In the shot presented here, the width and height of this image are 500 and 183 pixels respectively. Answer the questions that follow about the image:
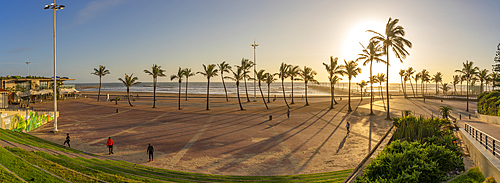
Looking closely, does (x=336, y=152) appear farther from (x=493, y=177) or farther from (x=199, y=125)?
(x=199, y=125)

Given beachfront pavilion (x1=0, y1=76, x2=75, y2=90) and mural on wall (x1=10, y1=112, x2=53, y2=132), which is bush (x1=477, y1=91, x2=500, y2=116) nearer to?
mural on wall (x1=10, y1=112, x2=53, y2=132)

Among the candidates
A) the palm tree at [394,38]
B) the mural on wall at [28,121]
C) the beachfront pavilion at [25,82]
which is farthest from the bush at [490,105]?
the beachfront pavilion at [25,82]

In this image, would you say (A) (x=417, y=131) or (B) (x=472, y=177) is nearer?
(B) (x=472, y=177)

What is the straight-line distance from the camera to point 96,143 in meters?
18.0

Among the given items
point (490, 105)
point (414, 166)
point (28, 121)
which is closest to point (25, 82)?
point (28, 121)

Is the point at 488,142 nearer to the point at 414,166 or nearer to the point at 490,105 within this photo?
the point at 414,166

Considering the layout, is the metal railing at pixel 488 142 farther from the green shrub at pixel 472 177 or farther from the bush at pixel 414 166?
the bush at pixel 414 166

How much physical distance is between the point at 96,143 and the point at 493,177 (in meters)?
22.2

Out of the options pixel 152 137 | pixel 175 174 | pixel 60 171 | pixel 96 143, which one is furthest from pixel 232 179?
pixel 96 143

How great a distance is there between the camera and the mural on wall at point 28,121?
1991 cm

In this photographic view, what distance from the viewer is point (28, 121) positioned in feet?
72.5

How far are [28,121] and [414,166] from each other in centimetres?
3024

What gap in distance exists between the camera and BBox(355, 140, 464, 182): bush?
827cm

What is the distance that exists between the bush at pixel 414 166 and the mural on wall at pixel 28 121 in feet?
86.9
